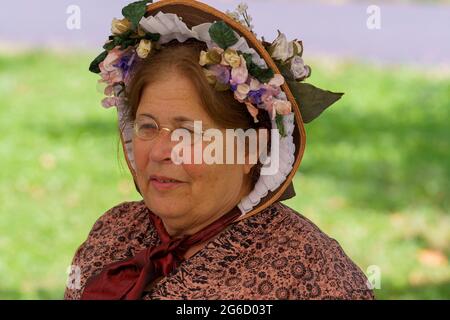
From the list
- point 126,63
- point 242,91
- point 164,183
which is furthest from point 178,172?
point 126,63

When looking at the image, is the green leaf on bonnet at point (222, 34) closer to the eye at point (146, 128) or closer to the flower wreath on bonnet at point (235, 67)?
the flower wreath on bonnet at point (235, 67)

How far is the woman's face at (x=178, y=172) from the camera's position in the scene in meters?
2.89

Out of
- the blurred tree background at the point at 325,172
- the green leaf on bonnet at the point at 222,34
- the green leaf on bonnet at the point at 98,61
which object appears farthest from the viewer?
the blurred tree background at the point at 325,172

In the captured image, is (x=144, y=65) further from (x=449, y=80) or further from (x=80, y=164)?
(x=449, y=80)

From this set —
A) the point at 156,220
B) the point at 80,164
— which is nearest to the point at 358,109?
the point at 80,164

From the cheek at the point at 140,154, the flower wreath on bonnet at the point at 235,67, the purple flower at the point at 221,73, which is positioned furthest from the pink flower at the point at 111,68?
the purple flower at the point at 221,73

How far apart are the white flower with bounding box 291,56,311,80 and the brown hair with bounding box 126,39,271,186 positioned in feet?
0.51

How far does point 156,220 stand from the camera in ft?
10.4

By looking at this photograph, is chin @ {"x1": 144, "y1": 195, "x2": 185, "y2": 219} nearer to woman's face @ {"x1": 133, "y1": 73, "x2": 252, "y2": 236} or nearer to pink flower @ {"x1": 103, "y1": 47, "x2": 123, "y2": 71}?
woman's face @ {"x1": 133, "y1": 73, "x2": 252, "y2": 236}

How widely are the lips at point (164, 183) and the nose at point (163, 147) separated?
0.19 feet

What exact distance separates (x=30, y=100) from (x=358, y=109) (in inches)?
104

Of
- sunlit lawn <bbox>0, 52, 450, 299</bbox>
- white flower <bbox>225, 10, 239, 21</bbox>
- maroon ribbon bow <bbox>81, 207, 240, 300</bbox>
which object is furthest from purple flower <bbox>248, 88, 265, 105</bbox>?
sunlit lawn <bbox>0, 52, 450, 299</bbox>
